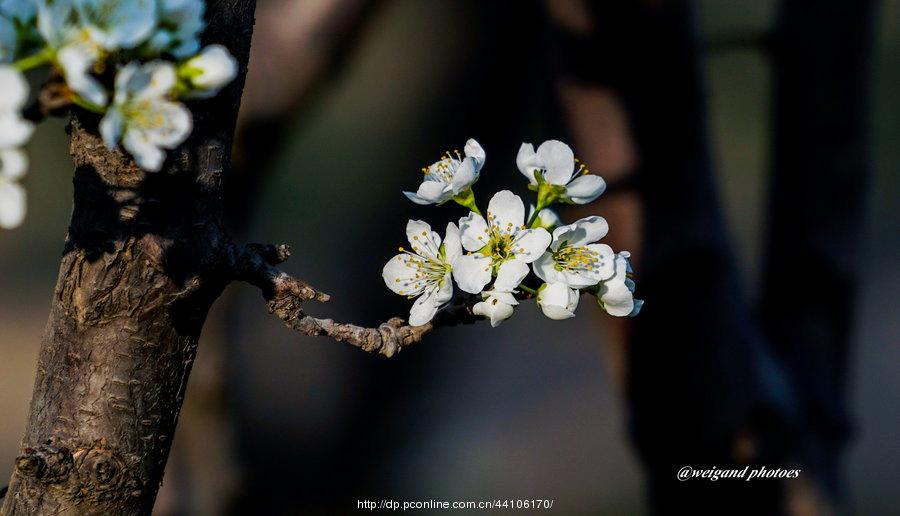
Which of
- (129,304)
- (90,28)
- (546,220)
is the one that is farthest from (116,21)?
(546,220)

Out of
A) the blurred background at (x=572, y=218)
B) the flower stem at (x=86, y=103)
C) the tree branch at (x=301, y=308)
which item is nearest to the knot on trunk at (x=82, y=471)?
the tree branch at (x=301, y=308)

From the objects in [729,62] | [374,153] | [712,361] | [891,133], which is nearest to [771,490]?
[712,361]

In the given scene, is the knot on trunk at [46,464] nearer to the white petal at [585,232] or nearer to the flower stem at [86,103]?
the flower stem at [86,103]

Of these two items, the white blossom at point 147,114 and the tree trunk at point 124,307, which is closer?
the white blossom at point 147,114

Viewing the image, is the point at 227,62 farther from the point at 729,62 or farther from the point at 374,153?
the point at 729,62

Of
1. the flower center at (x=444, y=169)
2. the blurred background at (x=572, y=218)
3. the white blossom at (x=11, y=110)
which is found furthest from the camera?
the blurred background at (x=572, y=218)

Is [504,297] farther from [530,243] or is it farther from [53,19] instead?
[53,19]
